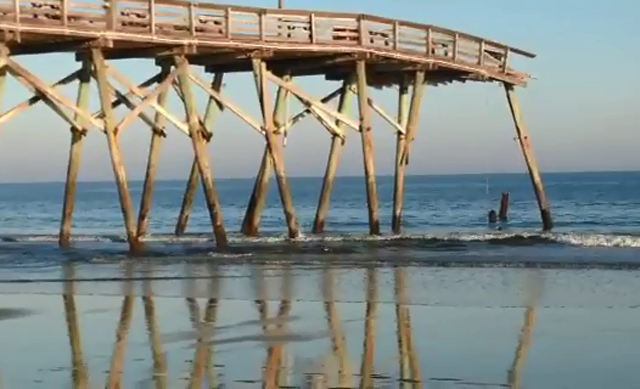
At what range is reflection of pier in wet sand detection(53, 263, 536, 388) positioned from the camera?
9.48 metres

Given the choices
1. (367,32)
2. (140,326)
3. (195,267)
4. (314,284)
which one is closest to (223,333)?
(140,326)

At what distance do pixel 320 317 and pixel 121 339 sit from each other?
2.62 meters

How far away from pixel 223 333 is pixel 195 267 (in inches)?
352

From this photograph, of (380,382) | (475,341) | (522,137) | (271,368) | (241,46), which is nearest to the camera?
(380,382)

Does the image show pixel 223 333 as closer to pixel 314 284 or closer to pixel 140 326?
pixel 140 326

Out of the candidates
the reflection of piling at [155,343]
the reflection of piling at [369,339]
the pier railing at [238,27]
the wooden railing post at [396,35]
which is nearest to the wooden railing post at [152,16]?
the pier railing at [238,27]

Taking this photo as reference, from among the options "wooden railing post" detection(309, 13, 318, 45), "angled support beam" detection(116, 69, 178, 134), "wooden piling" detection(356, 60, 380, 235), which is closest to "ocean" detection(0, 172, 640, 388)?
"wooden piling" detection(356, 60, 380, 235)

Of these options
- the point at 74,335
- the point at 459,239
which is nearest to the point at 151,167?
the point at 459,239

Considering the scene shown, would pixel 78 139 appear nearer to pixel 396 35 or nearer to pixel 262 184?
pixel 262 184

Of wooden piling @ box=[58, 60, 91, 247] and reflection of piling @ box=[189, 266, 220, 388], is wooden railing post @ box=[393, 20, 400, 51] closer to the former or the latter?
wooden piling @ box=[58, 60, 91, 247]

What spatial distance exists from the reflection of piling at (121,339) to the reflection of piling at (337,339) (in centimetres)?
182

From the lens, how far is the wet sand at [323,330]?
9688 millimetres

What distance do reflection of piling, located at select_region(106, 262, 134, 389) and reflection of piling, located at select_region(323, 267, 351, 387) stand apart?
182 centimetres

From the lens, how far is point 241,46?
76.0 feet
